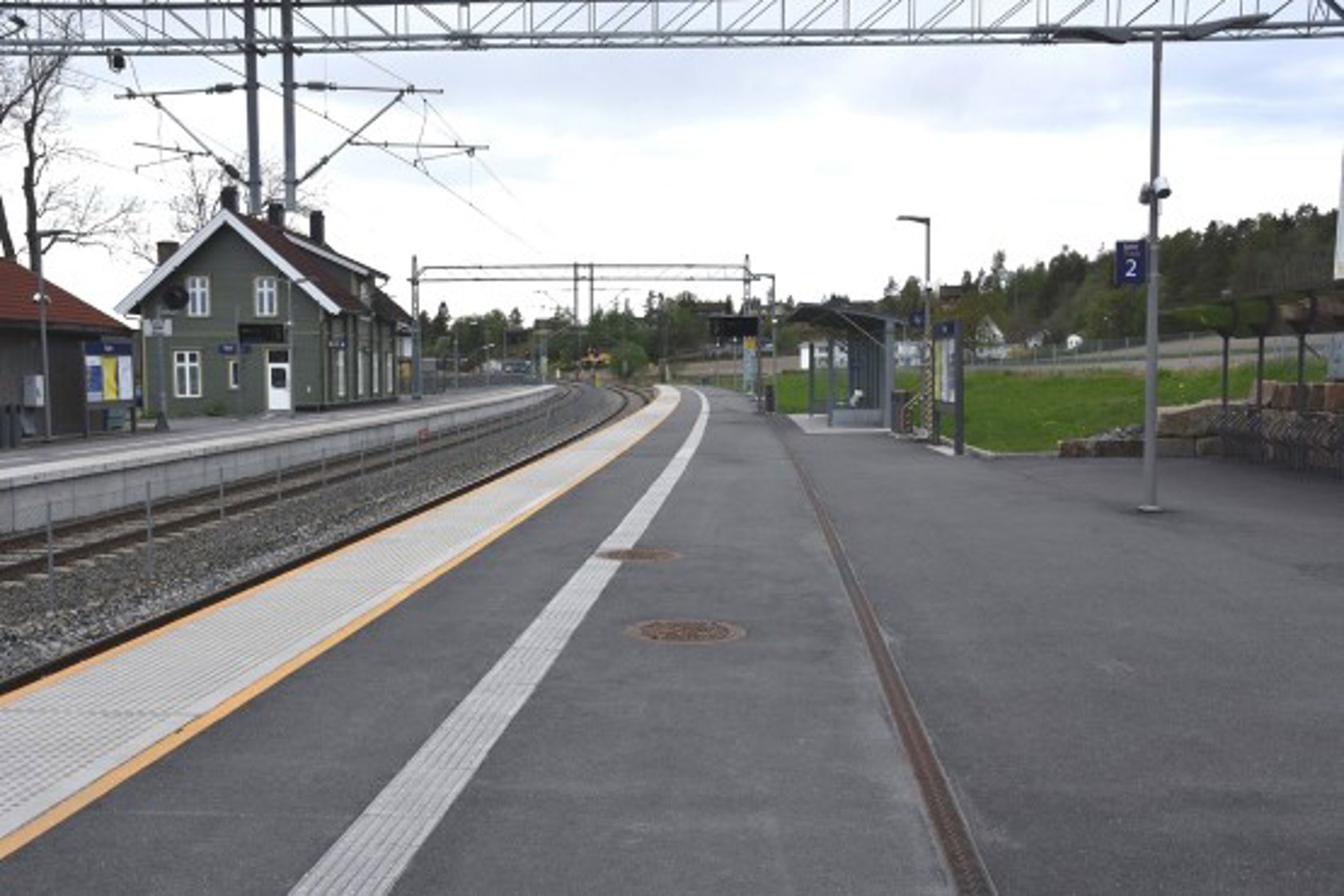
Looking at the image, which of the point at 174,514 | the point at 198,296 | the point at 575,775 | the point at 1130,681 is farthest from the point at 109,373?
the point at 1130,681

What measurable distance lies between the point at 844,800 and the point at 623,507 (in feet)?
34.9

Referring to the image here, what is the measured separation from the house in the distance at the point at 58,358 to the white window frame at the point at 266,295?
15.6 metres

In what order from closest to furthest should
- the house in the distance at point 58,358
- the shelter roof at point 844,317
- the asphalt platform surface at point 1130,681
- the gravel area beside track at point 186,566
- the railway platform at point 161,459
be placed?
the asphalt platform surface at point 1130,681 < the gravel area beside track at point 186,566 < the railway platform at point 161,459 < the house in the distance at point 58,358 < the shelter roof at point 844,317

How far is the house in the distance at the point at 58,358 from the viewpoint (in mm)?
29234

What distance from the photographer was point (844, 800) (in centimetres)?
504

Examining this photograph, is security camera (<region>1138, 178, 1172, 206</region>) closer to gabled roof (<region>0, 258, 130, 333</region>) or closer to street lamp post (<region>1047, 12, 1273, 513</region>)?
street lamp post (<region>1047, 12, 1273, 513</region>)

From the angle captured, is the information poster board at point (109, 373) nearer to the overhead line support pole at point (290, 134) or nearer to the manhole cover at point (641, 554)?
the overhead line support pole at point (290, 134)

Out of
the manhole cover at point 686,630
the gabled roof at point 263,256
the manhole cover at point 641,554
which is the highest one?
the gabled roof at point 263,256

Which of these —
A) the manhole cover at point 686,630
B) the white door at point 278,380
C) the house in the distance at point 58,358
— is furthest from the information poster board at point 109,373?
the manhole cover at point 686,630

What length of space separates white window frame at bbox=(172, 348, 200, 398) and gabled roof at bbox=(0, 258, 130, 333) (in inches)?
649

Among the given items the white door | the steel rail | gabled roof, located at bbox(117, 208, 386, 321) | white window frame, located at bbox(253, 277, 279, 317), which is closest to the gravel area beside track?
the steel rail

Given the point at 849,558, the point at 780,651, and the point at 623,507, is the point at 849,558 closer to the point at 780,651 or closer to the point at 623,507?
the point at 780,651

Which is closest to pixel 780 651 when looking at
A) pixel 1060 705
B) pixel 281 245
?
pixel 1060 705

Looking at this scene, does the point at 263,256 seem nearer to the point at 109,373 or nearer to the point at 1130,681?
the point at 109,373
